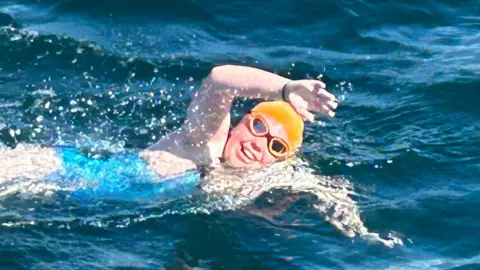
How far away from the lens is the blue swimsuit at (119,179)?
7.24m

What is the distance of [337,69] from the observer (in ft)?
33.9

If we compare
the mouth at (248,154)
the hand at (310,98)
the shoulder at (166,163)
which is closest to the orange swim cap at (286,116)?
the mouth at (248,154)

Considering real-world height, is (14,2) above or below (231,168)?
above

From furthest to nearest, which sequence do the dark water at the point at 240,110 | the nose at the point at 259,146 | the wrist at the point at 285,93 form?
the nose at the point at 259,146 < the wrist at the point at 285,93 < the dark water at the point at 240,110

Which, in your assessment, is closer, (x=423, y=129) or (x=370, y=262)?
(x=370, y=262)

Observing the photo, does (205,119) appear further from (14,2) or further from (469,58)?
(14,2)

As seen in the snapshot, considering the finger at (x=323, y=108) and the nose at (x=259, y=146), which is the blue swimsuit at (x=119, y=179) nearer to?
the nose at (x=259, y=146)

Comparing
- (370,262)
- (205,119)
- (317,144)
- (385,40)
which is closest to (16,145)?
(205,119)

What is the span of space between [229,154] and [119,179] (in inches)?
36.6

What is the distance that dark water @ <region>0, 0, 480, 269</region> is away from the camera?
6.53 meters

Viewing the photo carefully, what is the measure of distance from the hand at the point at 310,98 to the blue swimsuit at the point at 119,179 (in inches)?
47.4

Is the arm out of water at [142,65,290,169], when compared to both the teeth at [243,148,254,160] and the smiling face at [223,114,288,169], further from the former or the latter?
the teeth at [243,148,254,160]

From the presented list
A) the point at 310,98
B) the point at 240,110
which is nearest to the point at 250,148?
the point at 310,98

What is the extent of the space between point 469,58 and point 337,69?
1.53 metres
